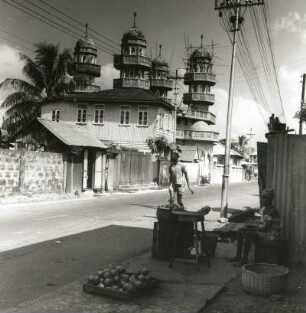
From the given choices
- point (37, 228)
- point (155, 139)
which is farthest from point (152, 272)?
point (155, 139)

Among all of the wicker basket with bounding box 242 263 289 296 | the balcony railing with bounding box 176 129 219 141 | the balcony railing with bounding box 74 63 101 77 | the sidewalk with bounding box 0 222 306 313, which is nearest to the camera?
the sidewalk with bounding box 0 222 306 313

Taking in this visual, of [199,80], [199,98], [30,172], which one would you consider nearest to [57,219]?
[30,172]

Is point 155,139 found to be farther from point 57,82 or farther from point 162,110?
point 57,82

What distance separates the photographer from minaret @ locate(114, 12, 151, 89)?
2313 inches

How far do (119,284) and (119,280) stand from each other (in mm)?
97

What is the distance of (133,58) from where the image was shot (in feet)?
193

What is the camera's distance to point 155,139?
3778 centimetres

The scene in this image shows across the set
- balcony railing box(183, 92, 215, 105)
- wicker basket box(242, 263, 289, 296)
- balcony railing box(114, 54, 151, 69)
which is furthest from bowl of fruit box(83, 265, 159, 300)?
balcony railing box(183, 92, 215, 105)

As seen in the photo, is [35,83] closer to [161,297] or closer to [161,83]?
[161,297]

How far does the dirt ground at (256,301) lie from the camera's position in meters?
5.46

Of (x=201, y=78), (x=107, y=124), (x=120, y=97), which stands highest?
(x=201, y=78)

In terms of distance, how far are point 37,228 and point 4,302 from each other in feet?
18.8

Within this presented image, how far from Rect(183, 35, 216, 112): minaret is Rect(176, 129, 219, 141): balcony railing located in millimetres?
12843

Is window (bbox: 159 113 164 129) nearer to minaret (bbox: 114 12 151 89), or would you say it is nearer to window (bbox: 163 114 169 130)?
window (bbox: 163 114 169 130)
